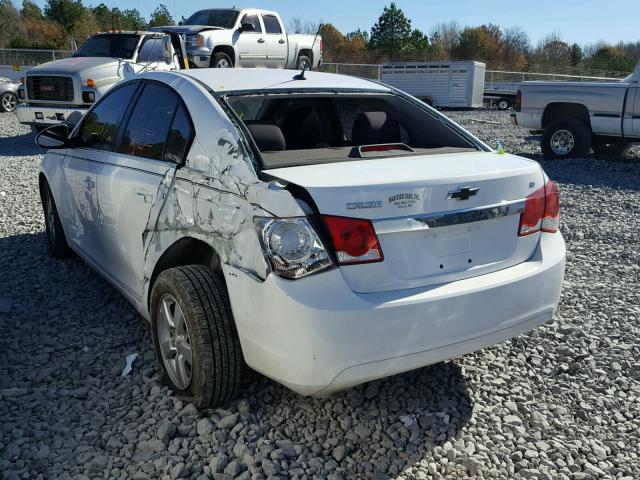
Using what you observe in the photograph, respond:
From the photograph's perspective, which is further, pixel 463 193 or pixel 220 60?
pixel 220 60

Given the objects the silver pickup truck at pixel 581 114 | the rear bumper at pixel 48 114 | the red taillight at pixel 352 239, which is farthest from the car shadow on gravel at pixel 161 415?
the silver pickup truck at pixel 581 114

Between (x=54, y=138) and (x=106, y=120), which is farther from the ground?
(x=106, y=120)

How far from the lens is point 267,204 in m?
2.54

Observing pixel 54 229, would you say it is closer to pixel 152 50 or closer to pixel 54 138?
pixel 54 138

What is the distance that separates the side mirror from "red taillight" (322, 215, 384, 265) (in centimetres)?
286

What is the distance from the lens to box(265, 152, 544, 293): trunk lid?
2.53m

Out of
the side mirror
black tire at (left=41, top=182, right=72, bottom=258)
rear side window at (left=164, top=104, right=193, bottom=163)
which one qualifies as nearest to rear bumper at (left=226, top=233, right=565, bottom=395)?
rear side window at (left=164, top=104, right=193, bottom=163)

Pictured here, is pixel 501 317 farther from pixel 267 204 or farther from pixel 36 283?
pixel 36 283

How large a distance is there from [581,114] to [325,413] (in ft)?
33.8

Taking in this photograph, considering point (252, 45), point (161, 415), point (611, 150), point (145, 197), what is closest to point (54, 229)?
point (145, 197)

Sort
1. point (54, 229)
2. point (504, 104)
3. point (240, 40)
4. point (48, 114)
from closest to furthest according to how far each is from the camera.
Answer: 1. point (54, 229)
2. point (48, 114)
3. point (240, 40)
4. point (504, 104)

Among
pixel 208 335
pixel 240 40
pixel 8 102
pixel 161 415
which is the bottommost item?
pixel 161 415

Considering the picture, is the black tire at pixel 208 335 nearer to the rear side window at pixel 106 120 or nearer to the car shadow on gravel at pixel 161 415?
the car shadow on gravel at pixel 161 415

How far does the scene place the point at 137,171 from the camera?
358cm
